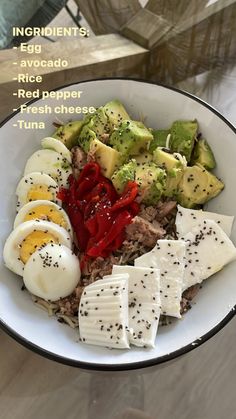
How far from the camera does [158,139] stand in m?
1.08

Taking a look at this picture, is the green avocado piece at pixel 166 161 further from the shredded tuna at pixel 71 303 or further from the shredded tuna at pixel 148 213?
the shredded tuna at pixel 71 303

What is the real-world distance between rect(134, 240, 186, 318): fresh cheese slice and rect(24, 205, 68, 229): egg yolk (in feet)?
0.52

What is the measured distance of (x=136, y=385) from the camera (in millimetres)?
907

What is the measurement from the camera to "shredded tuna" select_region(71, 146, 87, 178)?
107 cm

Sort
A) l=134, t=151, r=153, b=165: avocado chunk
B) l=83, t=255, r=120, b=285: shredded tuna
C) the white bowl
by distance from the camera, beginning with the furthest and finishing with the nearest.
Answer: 1. l=134, t=151, r=153, b=165: avocado chunk
2. l=83, t=255, r=120, b=285: shredded tuna
3. the white bowl

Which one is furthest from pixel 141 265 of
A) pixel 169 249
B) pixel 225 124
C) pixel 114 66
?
pixel 114 66

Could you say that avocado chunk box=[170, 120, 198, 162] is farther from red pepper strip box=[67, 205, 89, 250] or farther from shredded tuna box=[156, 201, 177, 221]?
red pepper strip box=[67, 205, 89, 250]

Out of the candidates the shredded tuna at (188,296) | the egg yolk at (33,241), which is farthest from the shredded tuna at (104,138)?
the shredded tuna at (188,296)

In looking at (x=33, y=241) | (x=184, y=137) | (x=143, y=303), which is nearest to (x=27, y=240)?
(x=33, y=241)

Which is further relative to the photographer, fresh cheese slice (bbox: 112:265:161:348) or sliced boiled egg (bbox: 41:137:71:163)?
sliced boiled egg (bbox: 41:137:71:163)

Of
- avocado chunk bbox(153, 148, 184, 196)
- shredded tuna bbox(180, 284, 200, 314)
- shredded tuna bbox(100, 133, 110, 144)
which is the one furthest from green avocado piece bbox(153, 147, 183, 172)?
shredded tuna bbox(180, 284, 200, 314)

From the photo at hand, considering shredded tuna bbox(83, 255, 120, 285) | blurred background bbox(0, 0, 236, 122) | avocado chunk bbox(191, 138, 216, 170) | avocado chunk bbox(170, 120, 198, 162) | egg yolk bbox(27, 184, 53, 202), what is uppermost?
blurred background bbox(0, 0, 236, 122)

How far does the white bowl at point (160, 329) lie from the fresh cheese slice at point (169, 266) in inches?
1.3

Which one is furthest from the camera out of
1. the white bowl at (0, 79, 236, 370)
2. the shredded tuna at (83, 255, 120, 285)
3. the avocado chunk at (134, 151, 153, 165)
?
the avocado chunk at (134, 151, 153, 165)
